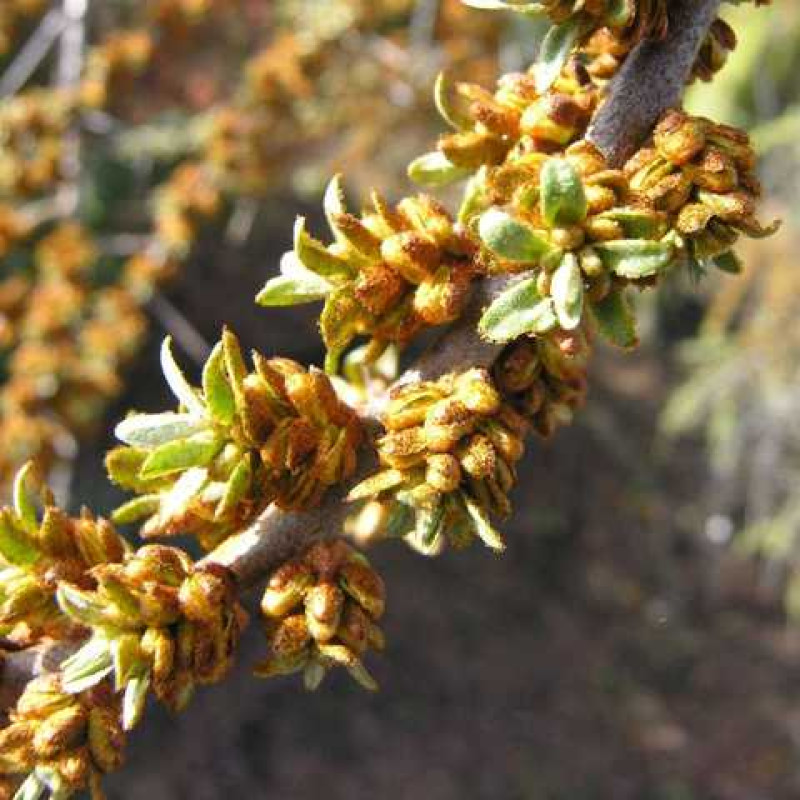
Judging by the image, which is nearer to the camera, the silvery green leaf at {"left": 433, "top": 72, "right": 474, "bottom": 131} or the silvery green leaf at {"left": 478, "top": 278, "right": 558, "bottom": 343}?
the silvery green leaf at {"left": 478, "top": 278, "right": 558, "bottom": 343}

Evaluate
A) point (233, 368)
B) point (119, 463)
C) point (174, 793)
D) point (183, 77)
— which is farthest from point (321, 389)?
point (183, 77)

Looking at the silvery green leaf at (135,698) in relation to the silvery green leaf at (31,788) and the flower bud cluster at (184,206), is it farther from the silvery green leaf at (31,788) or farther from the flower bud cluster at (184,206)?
the flower bud cluster at (184,206)

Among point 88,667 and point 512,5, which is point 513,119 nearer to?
point 512,5

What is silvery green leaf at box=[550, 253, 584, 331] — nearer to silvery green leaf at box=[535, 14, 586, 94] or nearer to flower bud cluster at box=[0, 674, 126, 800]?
silvery green leaf at box=[535, 14, 586, 94]

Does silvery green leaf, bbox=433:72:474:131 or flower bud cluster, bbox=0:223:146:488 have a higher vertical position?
silvery green leaf, bbox=433:72:474:131

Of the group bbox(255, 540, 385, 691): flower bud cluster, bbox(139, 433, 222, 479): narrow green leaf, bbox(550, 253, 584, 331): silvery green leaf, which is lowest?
bbox(255, 540, 385, 691): flower bud cluster

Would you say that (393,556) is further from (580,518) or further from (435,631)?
(580,518)

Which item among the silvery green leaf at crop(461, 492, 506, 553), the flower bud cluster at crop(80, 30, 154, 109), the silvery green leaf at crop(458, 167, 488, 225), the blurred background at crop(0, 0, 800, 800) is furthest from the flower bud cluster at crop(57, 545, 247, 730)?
the flower bud cluster at crop(80, 30, 154, 109)
